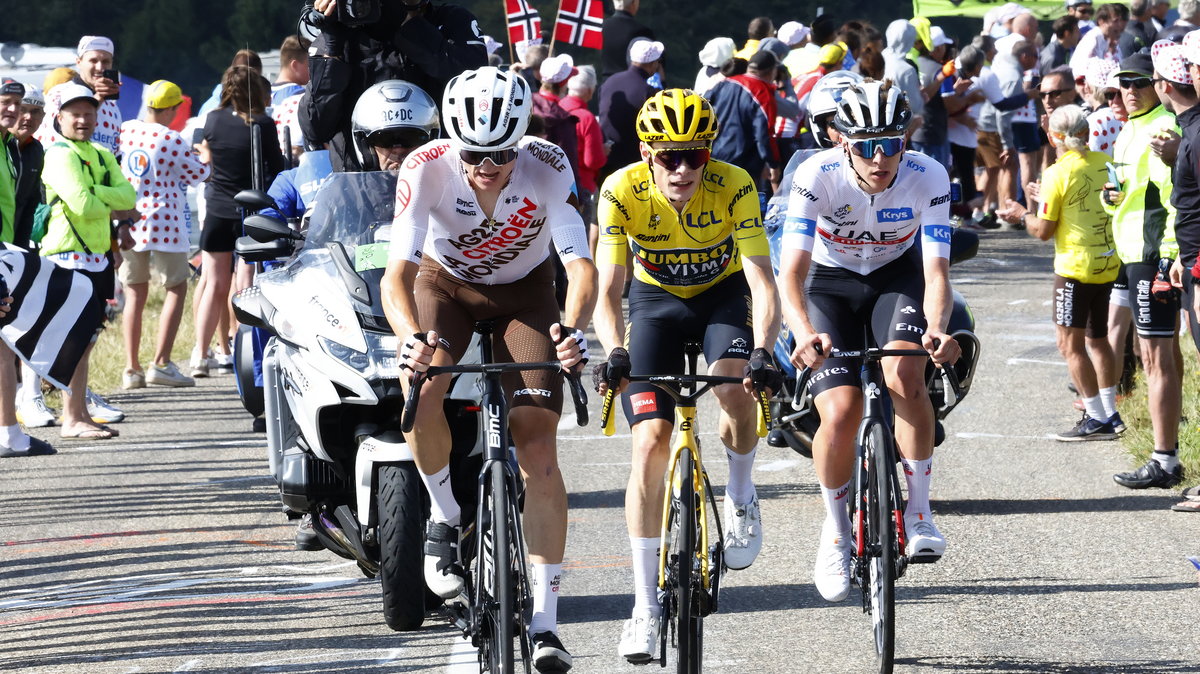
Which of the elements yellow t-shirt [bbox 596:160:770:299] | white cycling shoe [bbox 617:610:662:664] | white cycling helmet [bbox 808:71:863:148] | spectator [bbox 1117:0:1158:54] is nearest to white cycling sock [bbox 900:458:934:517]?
yellow t-shirt [bbox 596:160:770:299]

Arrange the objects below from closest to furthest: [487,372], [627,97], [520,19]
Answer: [487,372]
[627,97]
[520,19]

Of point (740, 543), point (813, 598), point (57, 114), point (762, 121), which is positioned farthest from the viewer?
point (762, 121)

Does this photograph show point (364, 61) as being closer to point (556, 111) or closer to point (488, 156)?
point (488, 156)

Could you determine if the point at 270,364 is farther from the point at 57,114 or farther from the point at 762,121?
the point at 762,121

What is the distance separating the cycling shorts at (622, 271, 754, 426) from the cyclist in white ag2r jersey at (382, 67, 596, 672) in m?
0.41

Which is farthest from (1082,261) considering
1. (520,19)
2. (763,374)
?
(520,19)

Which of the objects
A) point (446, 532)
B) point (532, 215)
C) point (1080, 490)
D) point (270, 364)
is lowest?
point (1080, 490)

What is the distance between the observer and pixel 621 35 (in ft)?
58.9

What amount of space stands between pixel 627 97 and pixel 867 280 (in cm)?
945

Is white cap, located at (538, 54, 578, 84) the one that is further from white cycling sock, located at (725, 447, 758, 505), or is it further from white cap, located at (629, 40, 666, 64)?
white cycling sock, located at (725, 447, 758, 505)

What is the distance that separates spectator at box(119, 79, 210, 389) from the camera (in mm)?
13266

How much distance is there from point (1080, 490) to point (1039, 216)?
2.13 meters

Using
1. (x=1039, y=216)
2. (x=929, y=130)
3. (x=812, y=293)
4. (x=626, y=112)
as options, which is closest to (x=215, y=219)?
(x=626, y=112)

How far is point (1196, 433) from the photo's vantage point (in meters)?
10.1
